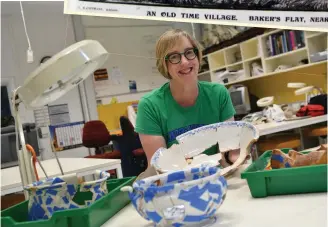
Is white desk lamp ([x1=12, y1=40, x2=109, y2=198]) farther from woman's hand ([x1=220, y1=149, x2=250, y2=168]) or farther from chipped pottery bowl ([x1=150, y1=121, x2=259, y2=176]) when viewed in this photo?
woman's hand ([x1=220, y1=149, x2=250, y2=168])

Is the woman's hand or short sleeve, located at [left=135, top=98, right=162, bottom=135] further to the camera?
short sleeve, located at [left=135, top=98, right=162, bottom=135]

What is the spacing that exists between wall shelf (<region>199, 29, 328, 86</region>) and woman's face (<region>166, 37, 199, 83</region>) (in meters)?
2.34

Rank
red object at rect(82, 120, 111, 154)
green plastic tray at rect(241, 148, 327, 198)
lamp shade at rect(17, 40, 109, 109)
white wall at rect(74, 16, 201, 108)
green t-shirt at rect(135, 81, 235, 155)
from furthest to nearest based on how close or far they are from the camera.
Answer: white wall at rect(74, 16, 201, 108)
red object at rect(82, 120, 111, 154)
green t-shirt at rect(135, 81, 235, 155)
lamp shade at rect(17, 40, 109, 109)
green plastic tray at rect(241, 148, 327, 198)

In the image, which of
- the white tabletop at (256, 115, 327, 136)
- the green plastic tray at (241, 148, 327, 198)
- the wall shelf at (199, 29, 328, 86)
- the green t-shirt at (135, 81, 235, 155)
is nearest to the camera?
the green plastic tray at (241, 148, 327, 198)

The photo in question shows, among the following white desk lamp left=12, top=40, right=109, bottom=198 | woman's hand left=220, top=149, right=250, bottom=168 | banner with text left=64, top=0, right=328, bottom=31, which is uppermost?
banner with text left=64, top=0, right=328, bottom=31

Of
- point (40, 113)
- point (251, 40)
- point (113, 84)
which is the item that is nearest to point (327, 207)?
point (251, 40)

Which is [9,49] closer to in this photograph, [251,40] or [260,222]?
[251,40]

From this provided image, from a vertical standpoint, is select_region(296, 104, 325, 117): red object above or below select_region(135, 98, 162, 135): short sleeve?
below

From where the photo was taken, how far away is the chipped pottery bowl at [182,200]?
0.57 meters

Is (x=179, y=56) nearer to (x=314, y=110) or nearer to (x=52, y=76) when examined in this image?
(x=52, y=76)

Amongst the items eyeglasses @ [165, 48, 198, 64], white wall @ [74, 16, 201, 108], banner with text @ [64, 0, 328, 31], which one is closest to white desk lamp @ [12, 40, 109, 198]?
banner with text @ [64, 0, 328, 31]

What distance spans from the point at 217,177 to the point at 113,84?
462cm

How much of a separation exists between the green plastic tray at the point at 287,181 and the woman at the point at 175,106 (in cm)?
45

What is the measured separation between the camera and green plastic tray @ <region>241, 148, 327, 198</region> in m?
0.68
